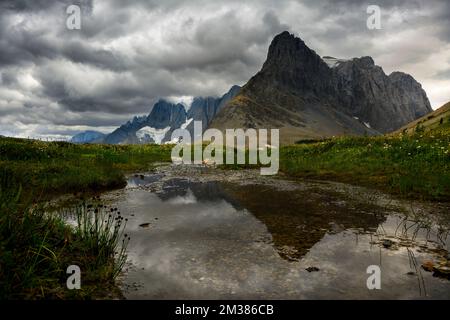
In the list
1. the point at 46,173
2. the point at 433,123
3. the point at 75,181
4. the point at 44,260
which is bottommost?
the point at 44,260

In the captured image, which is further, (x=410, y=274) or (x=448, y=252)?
(x=448, y=252)

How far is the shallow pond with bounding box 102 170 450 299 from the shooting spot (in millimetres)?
7926

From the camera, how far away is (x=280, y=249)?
10555 mm

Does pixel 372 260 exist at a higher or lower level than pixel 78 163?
lower

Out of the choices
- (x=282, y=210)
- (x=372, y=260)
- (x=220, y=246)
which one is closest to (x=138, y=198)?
(x=282, y=210)

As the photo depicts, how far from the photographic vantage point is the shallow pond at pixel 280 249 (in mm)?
7926

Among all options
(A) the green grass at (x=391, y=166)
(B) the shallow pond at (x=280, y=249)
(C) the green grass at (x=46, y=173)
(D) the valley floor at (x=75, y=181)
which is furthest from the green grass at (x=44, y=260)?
(A) the green grass at (x=391, y=166)

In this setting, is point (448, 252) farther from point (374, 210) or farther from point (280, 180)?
point (280, 180)

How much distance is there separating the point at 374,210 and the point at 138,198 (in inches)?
459

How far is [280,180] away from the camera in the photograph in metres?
27.6

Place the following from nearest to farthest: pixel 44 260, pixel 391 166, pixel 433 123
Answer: pixel 44 260, pixel 391 166, pixel 433 123

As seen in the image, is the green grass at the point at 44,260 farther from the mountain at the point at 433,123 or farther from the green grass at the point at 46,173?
the mountain at the point at 433,123

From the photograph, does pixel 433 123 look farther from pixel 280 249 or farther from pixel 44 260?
pixel 44 260

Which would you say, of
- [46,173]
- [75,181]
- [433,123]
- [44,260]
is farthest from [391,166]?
[433,123]
